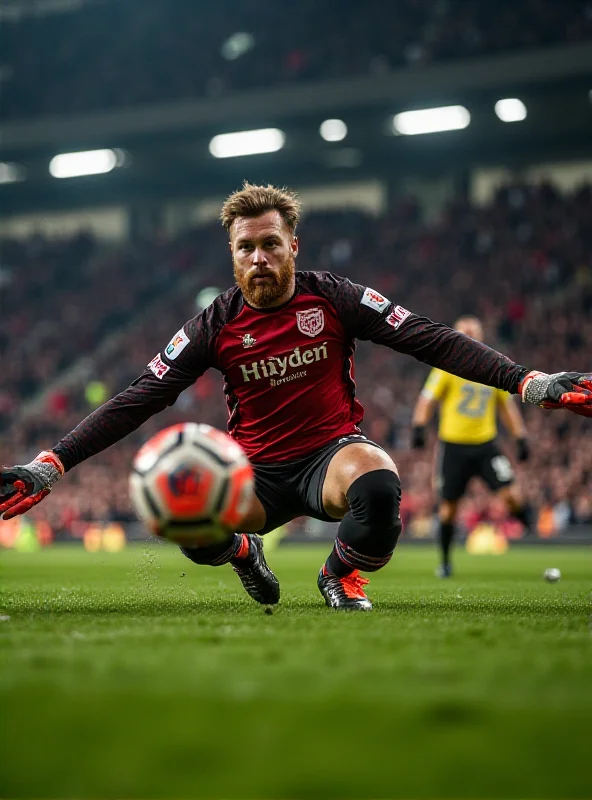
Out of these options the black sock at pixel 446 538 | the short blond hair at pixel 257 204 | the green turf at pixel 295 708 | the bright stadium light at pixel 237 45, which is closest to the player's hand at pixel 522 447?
the black sock at pixel 446 538

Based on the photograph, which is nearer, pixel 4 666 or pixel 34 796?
pixel 34 796

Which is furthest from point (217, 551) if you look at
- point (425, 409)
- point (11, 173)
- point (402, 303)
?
point (11, 173)

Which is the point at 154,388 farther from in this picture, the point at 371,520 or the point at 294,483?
the point at 371,520

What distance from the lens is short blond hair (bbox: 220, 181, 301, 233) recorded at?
174 inches

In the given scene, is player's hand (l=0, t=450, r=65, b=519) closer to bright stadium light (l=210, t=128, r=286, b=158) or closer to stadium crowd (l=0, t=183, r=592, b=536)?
stadium crowd (l=0, t=183, r=592, b=536)

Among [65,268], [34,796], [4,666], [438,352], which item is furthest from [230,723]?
[65,268]

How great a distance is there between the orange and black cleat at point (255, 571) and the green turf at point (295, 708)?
2.71 feet

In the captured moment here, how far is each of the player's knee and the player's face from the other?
3.13 feet

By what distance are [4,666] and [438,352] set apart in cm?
250

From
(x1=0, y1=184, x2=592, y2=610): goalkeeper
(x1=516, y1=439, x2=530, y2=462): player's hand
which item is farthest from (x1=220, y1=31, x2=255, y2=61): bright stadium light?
(x1=0, y1=184, x2=592, y2=610): goalkeeper

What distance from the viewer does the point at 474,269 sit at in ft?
72.8

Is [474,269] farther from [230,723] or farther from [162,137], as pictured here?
[230,723]

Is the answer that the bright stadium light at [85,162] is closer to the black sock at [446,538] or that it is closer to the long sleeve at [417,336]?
the black sock at [446,538]

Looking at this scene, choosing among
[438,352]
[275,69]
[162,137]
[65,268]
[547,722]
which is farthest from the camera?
[65,268]
